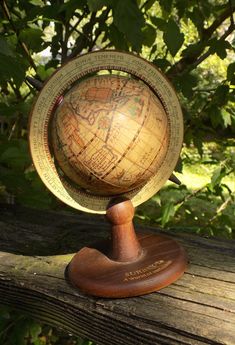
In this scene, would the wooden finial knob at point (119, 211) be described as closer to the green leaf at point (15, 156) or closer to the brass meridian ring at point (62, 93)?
the brass meridian ring at point (62, 93)

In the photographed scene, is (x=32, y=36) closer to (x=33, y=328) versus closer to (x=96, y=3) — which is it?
(x=96, y=3)

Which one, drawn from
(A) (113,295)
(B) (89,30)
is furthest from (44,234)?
(B) (89,30)

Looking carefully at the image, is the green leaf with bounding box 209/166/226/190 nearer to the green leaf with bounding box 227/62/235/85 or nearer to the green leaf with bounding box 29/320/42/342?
the green leaf with bounding box 227/62/235/85

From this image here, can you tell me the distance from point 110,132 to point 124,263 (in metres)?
0.47

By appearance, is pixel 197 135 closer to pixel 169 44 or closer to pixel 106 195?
pixel 169 44

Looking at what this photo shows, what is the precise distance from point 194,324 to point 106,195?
0.52 metres

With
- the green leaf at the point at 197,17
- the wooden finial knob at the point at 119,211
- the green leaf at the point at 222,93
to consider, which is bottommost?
the wooden finial knob at the point at 119,211

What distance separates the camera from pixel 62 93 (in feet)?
4.95

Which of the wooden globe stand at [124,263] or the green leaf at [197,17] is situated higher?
the green leaf at [197,17]

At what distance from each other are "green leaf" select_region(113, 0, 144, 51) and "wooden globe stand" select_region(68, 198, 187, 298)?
728mm

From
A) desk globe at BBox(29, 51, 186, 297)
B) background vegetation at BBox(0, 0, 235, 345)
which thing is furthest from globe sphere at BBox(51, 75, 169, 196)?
background vegetation at BBox(0, 0, 235, 345)

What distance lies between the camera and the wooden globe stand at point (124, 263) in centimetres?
139

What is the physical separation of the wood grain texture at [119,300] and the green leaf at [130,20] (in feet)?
2.65

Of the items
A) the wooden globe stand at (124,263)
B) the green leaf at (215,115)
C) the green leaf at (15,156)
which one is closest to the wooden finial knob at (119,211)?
the wooden globe stand at (124,263)
